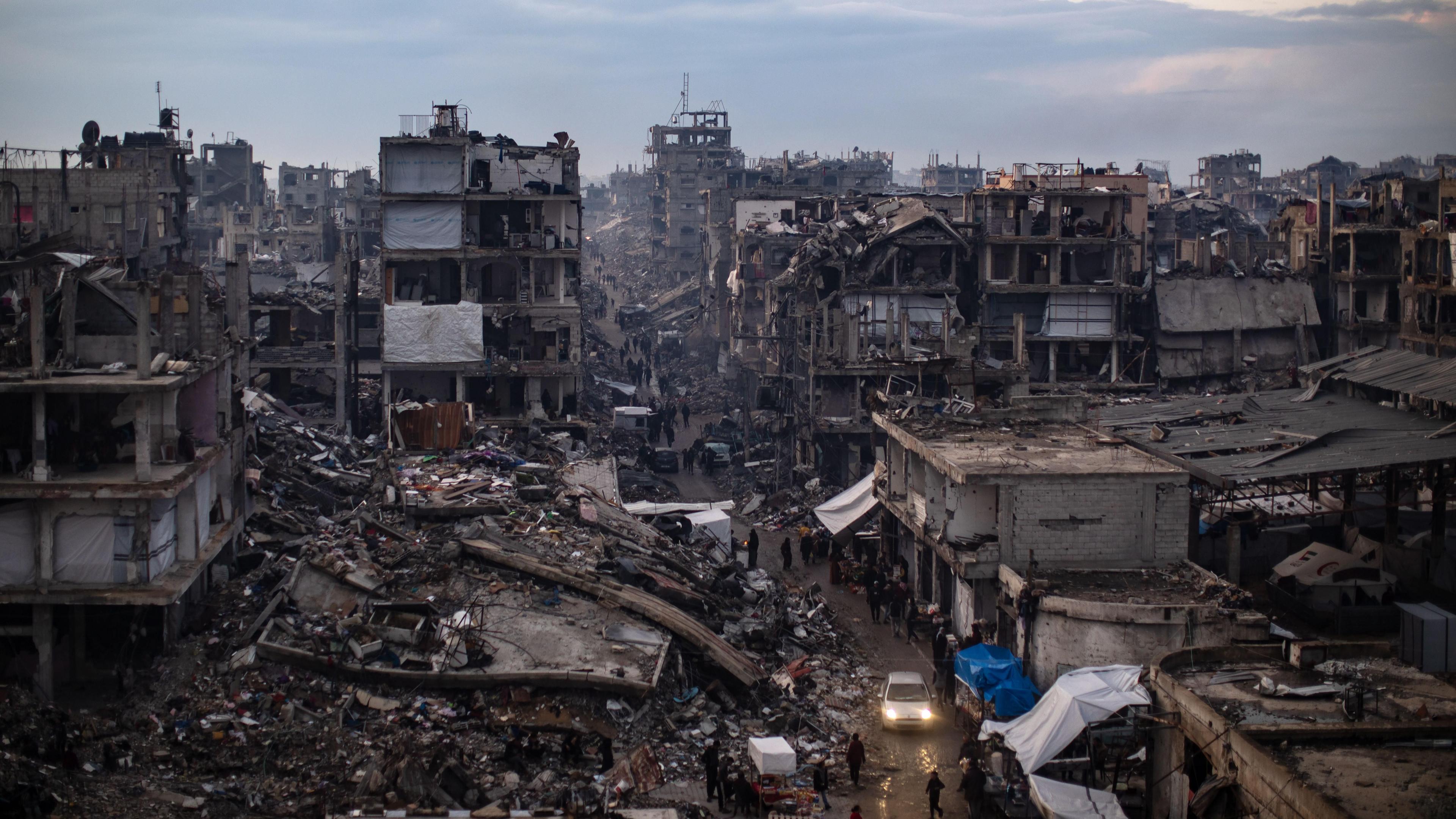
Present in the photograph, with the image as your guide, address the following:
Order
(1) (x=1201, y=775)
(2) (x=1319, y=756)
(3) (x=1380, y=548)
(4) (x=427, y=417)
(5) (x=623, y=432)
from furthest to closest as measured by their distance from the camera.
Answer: (5) (x=623, y=432) < (4) (x=427, y=417) < (3) (x=1380, y=548) < (1) (x=1201, y=775) < (2) (x=1319, y=756)

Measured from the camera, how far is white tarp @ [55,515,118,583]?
21812mm

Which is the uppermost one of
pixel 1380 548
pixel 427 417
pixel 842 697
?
pixel 427 417

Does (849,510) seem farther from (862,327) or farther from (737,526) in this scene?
(862,327)

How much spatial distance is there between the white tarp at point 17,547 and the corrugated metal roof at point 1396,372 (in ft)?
93.3

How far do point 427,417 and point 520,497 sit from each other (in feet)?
19.8

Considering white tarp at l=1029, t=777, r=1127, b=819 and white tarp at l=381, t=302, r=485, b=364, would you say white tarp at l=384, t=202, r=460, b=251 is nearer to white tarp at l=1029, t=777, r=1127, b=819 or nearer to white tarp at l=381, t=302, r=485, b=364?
white tarp at l=381, t=302, r=485, b=364

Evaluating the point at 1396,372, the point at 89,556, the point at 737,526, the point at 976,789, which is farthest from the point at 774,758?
the point at 1396,372

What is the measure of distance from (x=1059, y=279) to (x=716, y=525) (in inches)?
834

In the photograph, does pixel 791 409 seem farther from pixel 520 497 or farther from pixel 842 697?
pixel 842 697

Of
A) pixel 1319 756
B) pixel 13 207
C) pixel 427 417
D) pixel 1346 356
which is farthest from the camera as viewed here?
pixel 13 207

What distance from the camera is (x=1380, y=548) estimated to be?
28984mm

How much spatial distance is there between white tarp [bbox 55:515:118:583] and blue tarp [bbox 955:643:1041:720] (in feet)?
45.9

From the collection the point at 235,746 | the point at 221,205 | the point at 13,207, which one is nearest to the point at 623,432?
the point at 13,207

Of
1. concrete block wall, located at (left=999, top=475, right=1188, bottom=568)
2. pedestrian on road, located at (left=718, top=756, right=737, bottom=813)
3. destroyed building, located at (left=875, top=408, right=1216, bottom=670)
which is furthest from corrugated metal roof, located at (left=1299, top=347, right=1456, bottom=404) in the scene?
pedestrian on road, located at (left=718, top=756, right=737, bottom=813)
